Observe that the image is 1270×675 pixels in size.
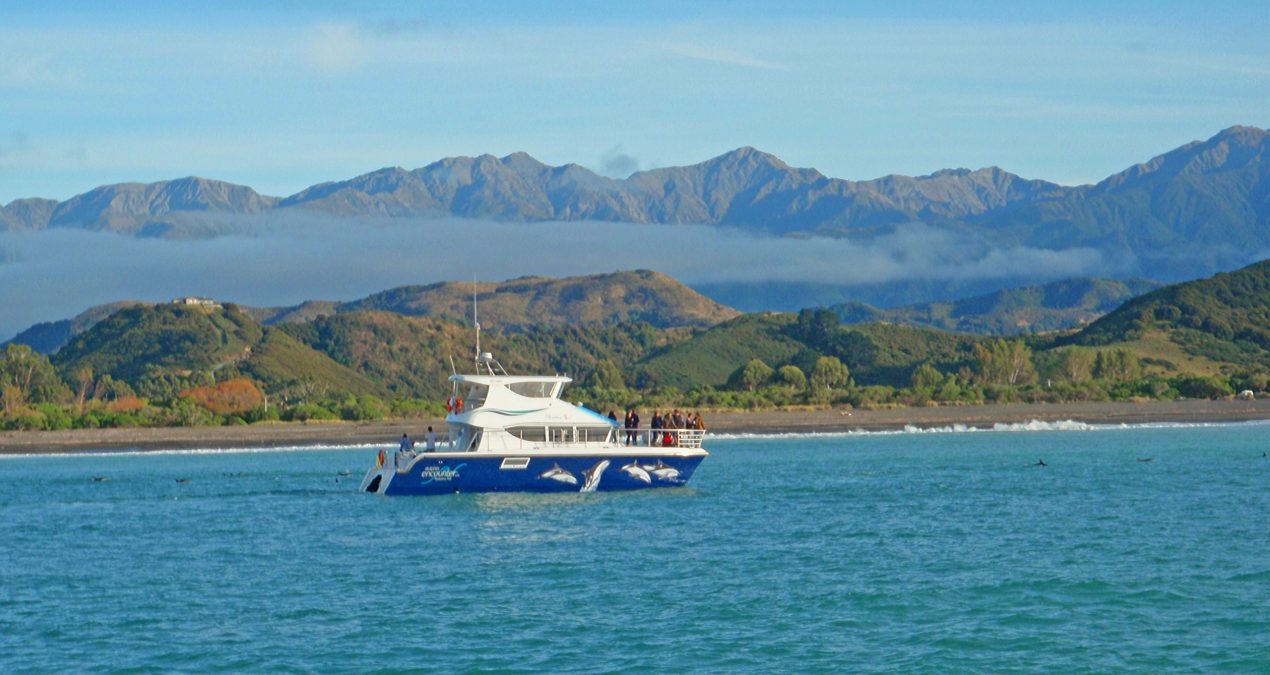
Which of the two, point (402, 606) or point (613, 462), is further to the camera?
point (613, 462)

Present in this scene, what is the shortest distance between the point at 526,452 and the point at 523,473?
662 millimetres

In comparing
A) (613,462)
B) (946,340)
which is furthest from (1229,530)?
(946,340)

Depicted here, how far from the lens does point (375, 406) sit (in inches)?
4279

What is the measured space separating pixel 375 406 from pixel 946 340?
96.5 meters

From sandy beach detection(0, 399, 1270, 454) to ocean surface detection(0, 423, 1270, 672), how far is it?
32060 millimetres

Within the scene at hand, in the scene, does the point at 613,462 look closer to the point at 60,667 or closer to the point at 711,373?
the point at 60,667

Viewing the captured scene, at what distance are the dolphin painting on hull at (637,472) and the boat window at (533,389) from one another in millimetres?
3190

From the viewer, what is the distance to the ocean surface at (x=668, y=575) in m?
25.4

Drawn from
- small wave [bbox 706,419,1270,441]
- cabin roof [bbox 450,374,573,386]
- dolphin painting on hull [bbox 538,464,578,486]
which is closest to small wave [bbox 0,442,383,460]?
small wave [bbox 706,419,1270,441]

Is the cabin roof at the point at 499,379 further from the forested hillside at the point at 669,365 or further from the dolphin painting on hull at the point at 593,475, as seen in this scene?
the forested hillside at the point at 669,365

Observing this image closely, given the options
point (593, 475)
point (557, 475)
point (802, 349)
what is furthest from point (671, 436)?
point (802, 349)

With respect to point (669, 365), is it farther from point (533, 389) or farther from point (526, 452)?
point (526, 452)

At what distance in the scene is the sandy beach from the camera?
3484 inches

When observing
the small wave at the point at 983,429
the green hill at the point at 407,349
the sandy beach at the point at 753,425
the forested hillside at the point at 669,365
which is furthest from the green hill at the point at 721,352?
the small wave at the point at 983,429
